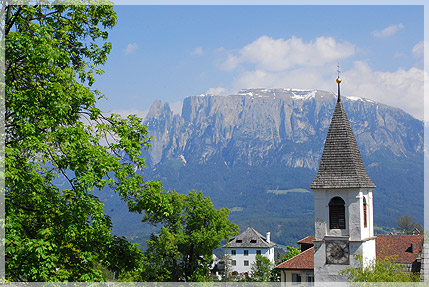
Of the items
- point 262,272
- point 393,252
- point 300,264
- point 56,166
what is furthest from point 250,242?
point 56,166

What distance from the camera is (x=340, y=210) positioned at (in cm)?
3117

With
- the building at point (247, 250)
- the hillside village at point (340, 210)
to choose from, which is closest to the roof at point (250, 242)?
the building at point (247, 250)

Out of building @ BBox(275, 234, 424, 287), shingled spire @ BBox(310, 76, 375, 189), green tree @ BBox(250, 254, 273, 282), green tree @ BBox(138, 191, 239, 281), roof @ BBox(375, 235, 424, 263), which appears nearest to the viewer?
shingled spire @ BBox(310, 76, 375, 189)

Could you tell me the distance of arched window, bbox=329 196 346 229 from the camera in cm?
3095

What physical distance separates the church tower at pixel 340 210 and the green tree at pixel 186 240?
1185 centimetres

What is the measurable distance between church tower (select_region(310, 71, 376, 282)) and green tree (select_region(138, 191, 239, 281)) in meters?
11.8

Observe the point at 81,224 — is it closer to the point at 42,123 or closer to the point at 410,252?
the point at 42,123

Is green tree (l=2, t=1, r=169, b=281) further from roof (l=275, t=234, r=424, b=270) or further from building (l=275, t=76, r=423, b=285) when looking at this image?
roof (l=275, t=234, r=424, b=270)

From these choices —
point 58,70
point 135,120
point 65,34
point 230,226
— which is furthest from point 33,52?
point 230,226

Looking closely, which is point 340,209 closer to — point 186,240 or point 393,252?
point 186,240

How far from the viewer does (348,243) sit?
30.3 meters

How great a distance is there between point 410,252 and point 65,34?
41.0 m

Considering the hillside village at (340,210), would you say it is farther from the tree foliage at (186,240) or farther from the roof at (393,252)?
the roof at (393,252)

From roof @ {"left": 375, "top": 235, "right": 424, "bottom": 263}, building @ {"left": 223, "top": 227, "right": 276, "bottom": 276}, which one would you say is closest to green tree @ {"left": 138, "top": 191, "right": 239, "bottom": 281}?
roof @ {"left": 375, "top": 235, "right": 424, "bottom": 263}
